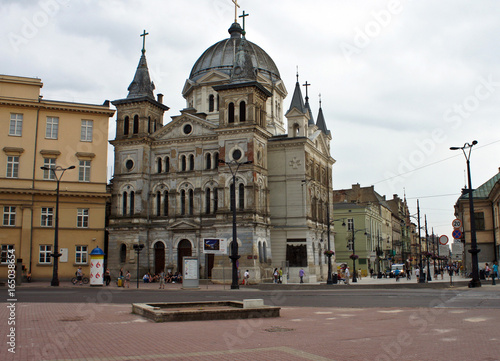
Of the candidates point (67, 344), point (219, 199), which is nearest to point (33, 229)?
point (219, 199)

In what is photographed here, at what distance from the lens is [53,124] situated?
52062mm

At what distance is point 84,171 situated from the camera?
53.0 metres

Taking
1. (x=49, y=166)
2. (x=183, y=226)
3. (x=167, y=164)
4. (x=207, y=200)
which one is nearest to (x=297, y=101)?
(x=207, y=200)

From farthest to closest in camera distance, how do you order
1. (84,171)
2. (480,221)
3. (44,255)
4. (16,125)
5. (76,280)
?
(480,221), (84,171), (16,125), (44,255), (76,280)

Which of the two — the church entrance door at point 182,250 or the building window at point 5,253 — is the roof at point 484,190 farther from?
the building window at point 5,253

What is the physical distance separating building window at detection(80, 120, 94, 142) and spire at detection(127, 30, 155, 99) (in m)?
8.59

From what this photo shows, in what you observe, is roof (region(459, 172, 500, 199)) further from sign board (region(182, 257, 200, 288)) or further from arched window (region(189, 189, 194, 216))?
sign board (region(182, 257, 200, 288))

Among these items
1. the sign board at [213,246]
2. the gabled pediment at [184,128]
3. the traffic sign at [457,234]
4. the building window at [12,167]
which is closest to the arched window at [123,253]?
the gabled pediment at [184,128]

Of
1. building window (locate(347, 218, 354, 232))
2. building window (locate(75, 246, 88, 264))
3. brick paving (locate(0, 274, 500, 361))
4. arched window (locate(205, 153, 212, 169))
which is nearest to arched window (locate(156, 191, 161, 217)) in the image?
arched window (locate(205, 153, 212, 169))

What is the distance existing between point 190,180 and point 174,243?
22.4ft

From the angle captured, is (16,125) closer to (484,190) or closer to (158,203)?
(158,203)

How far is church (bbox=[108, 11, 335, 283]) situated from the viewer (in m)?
53.1

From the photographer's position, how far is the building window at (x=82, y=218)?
52375 mm

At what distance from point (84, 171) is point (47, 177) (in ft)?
11.6
